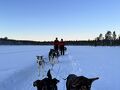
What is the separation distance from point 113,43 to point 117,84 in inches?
5487

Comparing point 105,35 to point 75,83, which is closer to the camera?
point 75,83

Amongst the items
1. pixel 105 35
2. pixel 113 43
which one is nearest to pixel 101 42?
pixel 113 43

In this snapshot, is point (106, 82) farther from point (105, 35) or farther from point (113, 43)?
point (105, 35)

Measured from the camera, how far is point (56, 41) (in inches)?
1063

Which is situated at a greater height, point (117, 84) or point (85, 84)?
point (85, 84)

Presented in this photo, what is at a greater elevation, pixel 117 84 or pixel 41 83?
pixel 41 83

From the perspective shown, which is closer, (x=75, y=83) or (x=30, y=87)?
(x=75, y=83)

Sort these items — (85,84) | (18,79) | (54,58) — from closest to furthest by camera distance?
(85,84) → (18,79) → (54,58)

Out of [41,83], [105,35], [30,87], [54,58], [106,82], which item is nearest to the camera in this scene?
[41,83]

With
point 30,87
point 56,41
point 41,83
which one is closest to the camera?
point 41,83

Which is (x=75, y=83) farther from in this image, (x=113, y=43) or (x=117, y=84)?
(x=113, y=43)

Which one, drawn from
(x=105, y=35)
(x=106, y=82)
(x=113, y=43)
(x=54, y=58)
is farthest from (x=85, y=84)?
(x=105, y=35)

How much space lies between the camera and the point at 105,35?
175250 mm

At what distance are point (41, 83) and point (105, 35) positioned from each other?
17016 cm
